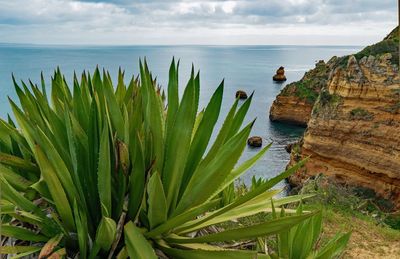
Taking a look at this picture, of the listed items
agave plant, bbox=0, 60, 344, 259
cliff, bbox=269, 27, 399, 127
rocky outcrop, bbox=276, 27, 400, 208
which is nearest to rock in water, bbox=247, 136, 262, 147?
cliff, bbox=269, 27, 399, 127

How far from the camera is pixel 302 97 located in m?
55.6

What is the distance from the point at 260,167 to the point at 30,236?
1661 inches

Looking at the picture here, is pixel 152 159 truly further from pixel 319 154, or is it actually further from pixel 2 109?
pixel 319 154

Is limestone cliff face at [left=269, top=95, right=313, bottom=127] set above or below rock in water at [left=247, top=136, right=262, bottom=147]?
above

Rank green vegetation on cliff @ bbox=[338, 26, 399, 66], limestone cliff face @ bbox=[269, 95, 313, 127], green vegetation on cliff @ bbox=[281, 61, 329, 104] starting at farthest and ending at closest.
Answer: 1. limestone cliff face @ bbox=[269, 95, 313, 127]
2. green vegetation on cliff @ bbox=[281, 61, 329, 104]
3. green vegetation on cliff @ bbox=[338, 26, 399, 66]

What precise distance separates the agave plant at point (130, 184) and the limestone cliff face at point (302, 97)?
2112 inches

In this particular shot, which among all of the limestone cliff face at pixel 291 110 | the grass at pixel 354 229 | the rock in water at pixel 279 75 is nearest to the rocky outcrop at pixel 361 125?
the grass at pixel 354 229

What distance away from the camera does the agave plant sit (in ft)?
7.55

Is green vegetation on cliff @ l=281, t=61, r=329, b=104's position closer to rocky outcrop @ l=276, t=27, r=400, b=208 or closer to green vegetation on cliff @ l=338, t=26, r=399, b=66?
rocky outcrop @ l=276, t=27, r=400, b=208

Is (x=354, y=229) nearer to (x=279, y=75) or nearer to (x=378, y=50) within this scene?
(x=378, y=50)

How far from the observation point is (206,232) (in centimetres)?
283

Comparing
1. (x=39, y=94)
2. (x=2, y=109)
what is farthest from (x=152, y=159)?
(x=2, y=109)

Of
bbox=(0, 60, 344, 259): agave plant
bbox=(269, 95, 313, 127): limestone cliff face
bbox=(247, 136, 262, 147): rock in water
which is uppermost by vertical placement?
bbox=(0, 60, 344, 259): agave plant

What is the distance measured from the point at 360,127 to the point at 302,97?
25918 millimetres
